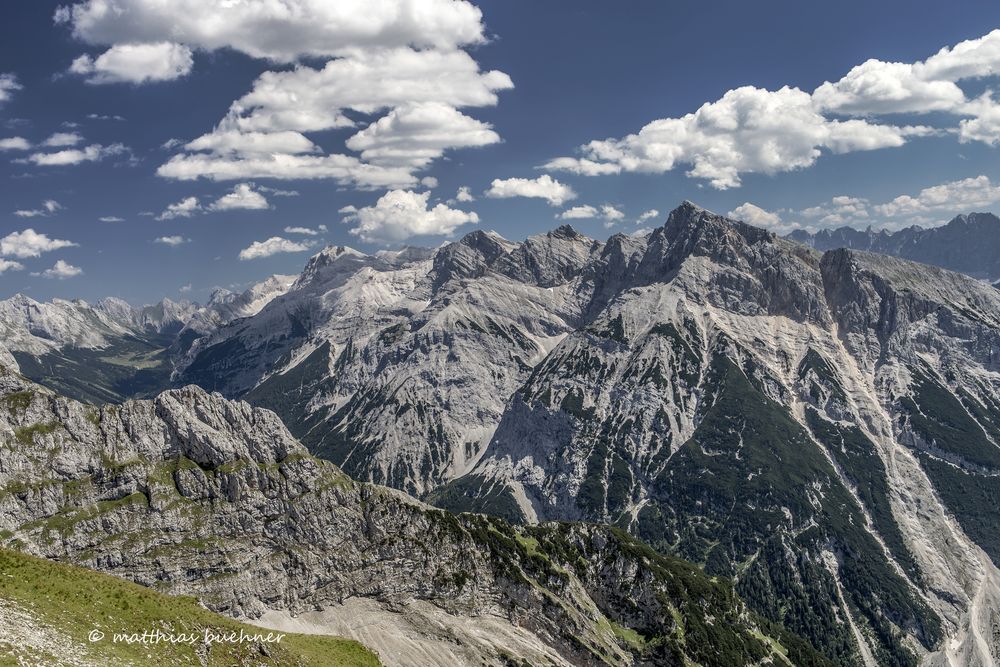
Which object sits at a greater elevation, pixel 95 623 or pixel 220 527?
pixel 95 623

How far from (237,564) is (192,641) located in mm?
81179

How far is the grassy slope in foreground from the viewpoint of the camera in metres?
78.6

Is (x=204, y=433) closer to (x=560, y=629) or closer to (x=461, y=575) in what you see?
(x=461, y=575)

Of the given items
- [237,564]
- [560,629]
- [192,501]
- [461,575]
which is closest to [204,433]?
[192,501]

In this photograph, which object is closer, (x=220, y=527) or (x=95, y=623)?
(x=95, y=623)

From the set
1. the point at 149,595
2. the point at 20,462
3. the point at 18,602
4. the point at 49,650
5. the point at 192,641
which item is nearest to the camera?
the point at 49,650

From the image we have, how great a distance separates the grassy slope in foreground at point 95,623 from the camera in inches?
3095

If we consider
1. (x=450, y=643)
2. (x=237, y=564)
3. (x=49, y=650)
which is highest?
(x=49, y=650)

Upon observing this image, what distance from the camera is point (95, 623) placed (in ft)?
302

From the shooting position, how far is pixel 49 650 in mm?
77125

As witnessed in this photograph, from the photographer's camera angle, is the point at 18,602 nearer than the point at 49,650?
No

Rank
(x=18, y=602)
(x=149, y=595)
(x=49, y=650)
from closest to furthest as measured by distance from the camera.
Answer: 1. (x=49, y=650)
2. (x=18, y=602)
3. (x=149, y=595)

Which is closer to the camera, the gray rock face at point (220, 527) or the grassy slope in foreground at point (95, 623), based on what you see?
the grassy slope in foreground at point (95, 623)

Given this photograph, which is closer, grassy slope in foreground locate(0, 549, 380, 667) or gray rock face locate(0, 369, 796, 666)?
grassy slope in foreground locate(0, 549, 380, 667)
